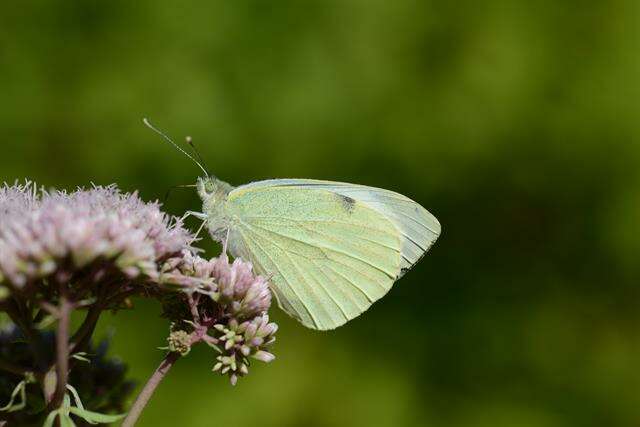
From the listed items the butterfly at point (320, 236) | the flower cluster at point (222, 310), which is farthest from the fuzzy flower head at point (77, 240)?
the butterfly at point (320, 236)

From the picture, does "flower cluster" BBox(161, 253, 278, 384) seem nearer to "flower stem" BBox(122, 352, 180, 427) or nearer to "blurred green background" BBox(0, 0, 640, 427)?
"flower stem" BBox(122, 352, 180, 427)

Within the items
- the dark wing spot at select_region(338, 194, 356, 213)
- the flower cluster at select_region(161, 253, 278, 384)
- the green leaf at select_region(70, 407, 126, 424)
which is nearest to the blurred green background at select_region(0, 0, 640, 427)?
the dark wing spot at select_region(338, 194, 356, 213)

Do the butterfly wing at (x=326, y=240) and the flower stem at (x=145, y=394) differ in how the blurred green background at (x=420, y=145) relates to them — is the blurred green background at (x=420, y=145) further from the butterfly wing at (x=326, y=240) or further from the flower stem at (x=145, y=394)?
the flower stem at (x=145, y=394)

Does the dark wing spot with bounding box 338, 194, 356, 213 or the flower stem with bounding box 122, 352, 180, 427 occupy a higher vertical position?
the dark wing spot with bounding box 338, 194, 356, 213

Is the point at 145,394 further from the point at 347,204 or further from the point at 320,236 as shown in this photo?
the point at 347,204

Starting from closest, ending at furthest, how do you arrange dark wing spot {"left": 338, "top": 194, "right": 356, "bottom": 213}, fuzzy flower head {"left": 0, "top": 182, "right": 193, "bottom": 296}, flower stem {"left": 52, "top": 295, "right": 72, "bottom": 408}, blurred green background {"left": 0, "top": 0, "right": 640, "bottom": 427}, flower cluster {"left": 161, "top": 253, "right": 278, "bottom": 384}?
flower stem {"left": 52, "top": 295, "right": 72, "bottom": 408} < fuzzy flower head {"left": 0, "top": 182, "right": 193, "bottom": 296} < flower cluster {"left": 161, "top": 253, "right": 278, "bottom": 384} < dark wing spot {"left": 338, "top": 194, "right": 356, "bottom": 213} < blurred green background {"left": 0, "top": 0, "right": 640, "bottom": 427}

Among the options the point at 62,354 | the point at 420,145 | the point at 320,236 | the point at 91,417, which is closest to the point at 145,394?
the point at 91,417
